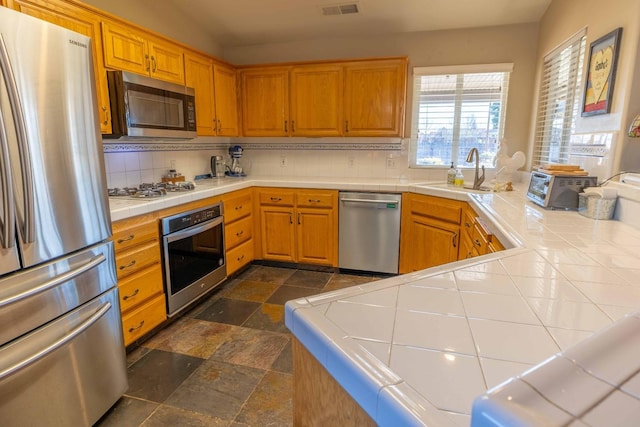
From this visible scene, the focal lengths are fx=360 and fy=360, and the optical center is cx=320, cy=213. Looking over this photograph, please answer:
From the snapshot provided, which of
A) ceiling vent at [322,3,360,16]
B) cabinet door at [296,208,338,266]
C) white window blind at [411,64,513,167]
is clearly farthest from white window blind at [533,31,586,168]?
cabinet door at [296,208,338,266]

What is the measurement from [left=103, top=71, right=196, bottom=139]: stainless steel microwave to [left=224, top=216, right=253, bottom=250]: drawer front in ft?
2.76

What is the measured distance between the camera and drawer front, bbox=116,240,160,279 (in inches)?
79.2

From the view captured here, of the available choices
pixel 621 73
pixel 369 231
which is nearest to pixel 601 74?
pixel 621 73

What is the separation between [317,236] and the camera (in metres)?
3.45

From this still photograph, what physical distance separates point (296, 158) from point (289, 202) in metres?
0.74

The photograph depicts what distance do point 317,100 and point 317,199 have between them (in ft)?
3.21

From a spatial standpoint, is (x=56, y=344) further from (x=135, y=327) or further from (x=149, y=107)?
(x=149, y=107)

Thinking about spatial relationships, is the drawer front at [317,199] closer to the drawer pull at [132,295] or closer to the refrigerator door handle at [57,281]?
the drawer pull at [132,295]

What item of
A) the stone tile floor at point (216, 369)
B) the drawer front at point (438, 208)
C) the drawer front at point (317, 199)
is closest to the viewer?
the stone tile floor at point (216, 369)

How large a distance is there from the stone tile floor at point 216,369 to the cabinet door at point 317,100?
5.41ft

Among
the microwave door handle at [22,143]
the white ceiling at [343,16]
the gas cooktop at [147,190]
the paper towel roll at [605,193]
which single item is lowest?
the gas cooktop at [147,190]

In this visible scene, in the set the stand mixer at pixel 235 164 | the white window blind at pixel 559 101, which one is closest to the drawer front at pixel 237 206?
the stand mixer at pixel 235 164

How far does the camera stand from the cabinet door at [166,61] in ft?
8.46

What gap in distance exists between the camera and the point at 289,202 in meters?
3.46
